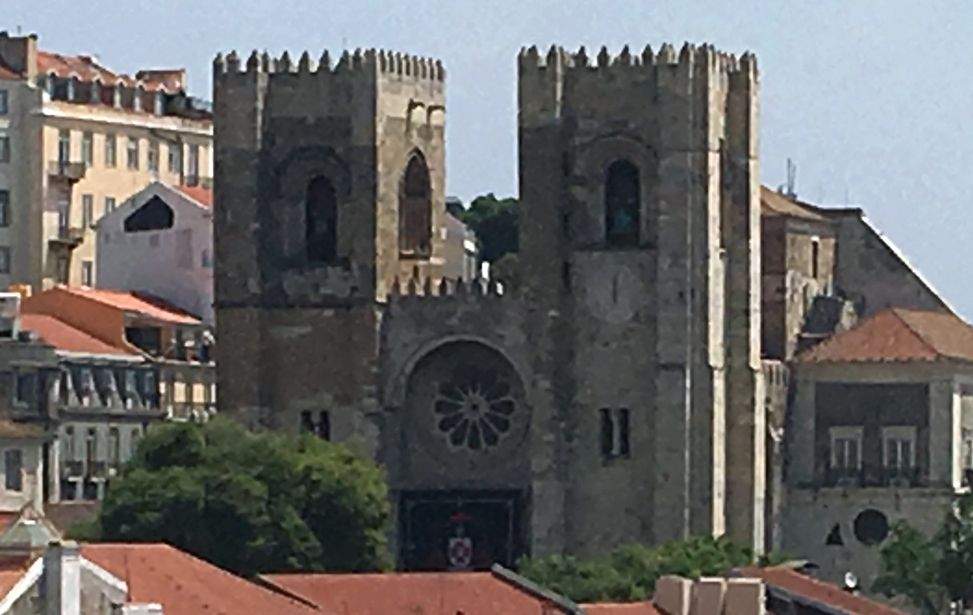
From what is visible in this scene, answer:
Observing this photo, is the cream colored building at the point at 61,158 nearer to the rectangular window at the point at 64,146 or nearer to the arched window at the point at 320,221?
the rectangular window at the point at 64,146

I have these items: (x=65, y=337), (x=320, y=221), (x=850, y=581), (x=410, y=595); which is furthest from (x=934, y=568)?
(x=410, y=595)

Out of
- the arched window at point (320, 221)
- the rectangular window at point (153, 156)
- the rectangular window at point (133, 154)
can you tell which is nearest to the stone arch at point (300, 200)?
the arched window at point (320, 221)

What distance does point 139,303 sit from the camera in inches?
6462

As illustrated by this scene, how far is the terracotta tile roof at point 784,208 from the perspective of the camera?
150875 millimetres

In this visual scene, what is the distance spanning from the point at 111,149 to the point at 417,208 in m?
42.2

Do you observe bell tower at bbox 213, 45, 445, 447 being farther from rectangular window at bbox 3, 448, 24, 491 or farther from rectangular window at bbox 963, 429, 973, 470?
rectangular window at bbox 963, 429, 973, 470

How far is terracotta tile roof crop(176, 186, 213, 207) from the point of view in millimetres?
170125

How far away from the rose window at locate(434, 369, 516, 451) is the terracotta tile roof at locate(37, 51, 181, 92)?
146 feet

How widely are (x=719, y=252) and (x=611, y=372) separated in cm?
396

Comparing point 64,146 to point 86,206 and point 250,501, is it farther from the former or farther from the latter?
point 250,501

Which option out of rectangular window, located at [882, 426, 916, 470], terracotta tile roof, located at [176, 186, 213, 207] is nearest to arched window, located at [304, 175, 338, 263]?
rectangular window, located at [882, 426, 916, 470]

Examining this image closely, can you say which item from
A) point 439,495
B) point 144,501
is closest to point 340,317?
point 439,495

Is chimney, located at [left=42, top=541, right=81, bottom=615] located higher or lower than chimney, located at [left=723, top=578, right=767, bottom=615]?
higher

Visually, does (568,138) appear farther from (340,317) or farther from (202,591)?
(202,591)
